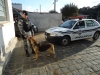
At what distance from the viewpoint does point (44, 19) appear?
40.6 ft

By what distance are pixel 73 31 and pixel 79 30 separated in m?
0.46

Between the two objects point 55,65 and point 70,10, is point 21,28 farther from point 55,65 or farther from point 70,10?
point 70,10

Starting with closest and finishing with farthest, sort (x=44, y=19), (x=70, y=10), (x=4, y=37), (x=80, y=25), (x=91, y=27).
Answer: (x=4, y=37) → (x=80, y=25) → (x=91, y=27) → (x=44, y=19) → (x=70, y=10)

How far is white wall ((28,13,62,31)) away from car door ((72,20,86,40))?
6.91 metres

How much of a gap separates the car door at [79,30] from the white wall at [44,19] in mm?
6907

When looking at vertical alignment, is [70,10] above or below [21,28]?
above

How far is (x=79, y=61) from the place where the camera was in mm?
3844

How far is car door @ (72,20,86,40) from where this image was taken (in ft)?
19.2

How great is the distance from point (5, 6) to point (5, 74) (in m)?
3.82

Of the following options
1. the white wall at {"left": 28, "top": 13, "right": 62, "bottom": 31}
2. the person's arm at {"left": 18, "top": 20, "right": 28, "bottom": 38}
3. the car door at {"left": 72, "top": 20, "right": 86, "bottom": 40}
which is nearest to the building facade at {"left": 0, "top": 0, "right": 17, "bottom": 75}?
the person's arm at {"left": 18, "top": 20, "right": 28, "bottom": 38}

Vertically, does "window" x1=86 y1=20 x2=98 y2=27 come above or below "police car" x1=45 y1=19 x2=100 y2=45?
above

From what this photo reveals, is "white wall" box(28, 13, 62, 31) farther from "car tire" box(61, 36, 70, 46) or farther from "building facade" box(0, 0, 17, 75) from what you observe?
"car tire" box(61, 36, 70, 46)

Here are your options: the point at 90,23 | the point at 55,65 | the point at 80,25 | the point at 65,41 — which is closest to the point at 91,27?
the point at 90,23

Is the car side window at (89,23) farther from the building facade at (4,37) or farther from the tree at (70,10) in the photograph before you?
the tree at (70,10)
